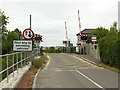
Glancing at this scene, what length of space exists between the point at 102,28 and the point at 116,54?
47609mm

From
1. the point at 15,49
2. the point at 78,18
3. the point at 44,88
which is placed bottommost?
the point at 44,88

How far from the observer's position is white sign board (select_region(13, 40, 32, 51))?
2276 centimetres

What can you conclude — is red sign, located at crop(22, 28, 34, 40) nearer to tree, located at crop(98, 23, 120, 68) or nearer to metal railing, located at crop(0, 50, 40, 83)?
metal railing, located at crop(0, 50, 40, 83)

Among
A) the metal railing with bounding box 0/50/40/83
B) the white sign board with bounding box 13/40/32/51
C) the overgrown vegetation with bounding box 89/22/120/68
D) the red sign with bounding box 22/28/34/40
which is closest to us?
the metal railing with bounding box 0/50/40/83

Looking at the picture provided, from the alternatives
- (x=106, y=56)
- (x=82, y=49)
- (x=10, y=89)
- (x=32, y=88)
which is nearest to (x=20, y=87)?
(x=32, y=88)

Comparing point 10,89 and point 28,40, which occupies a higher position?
point 28,40

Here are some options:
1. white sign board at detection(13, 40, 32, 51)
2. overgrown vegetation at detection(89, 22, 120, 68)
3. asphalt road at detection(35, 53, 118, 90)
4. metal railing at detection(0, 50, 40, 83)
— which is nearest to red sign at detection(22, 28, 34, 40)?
white sign board at detection(13, 40, 32, 51)

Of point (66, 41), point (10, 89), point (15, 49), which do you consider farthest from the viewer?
point (66, 41)

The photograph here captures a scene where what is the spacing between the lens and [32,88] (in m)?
15.0

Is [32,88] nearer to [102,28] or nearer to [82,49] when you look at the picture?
[82,49]

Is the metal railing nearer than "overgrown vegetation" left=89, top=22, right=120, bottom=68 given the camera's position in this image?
Yes

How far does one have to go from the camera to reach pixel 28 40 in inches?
925

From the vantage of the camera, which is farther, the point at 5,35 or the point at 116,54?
the point at 5,35

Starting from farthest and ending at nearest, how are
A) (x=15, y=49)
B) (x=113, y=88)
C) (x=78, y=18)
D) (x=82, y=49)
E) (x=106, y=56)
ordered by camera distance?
(x=78, y=18) < (x=82, y=49) < (x=106, y=56) < (x=15, y=49) < (x=113, y=88)
